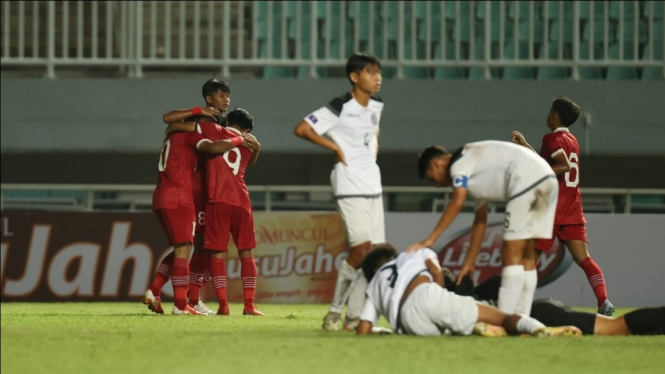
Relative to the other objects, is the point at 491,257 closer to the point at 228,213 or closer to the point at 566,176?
the point at 566,176

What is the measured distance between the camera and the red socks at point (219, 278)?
1024 cm

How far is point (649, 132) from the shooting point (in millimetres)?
16594

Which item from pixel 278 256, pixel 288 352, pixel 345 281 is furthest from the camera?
pixel 278 256

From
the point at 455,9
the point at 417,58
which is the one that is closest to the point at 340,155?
the point at 417,58

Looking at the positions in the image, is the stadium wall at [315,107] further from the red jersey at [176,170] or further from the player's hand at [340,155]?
the player's hand at [340,155]

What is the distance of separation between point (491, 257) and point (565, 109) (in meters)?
4.56

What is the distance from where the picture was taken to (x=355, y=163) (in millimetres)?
7977

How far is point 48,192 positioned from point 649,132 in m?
8.12

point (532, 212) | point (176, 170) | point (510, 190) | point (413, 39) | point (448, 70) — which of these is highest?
point (413, 39)

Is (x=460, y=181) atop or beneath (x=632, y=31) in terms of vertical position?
beneath

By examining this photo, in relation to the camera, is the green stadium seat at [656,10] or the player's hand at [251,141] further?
the green stadium seat at [656,10]


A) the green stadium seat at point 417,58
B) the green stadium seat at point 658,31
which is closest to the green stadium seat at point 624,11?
the green stadium seat at point 658,31

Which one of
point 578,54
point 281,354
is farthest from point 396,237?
point 281,354

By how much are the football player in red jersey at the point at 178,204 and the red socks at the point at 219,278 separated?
236mm
